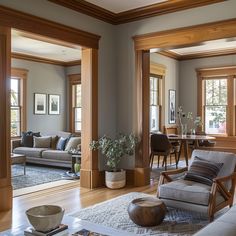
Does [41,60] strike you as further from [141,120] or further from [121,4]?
[141,120]

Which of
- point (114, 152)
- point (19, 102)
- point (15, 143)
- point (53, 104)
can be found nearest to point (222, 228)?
point (114, 152)

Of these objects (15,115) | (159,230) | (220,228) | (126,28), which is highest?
(126,28)

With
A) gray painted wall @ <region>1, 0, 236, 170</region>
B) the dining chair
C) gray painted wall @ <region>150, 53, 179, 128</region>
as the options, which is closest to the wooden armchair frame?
gray painted wall @ <region>1, 0, 236, 170</region>

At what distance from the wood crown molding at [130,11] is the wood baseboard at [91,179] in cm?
272

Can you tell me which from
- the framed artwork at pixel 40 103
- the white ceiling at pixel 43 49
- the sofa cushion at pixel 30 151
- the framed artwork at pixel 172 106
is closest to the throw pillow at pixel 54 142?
the sofa cushion at pixel 30 151

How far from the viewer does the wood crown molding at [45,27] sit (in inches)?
161

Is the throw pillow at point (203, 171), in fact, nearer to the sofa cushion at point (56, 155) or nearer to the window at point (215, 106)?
the sofa cushion at point (56, 155)

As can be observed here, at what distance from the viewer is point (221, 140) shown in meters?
9.09

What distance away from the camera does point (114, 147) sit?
5312 millimetres

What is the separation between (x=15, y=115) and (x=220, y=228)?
7778 millimetres

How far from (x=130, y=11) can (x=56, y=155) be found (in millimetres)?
3714

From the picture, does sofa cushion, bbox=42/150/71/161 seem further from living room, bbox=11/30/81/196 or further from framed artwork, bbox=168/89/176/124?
framed artwork, bbox=168/89/176/124

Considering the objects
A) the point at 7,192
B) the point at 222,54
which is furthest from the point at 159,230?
the point at 222,54

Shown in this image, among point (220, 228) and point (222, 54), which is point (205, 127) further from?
point (220, 228)
